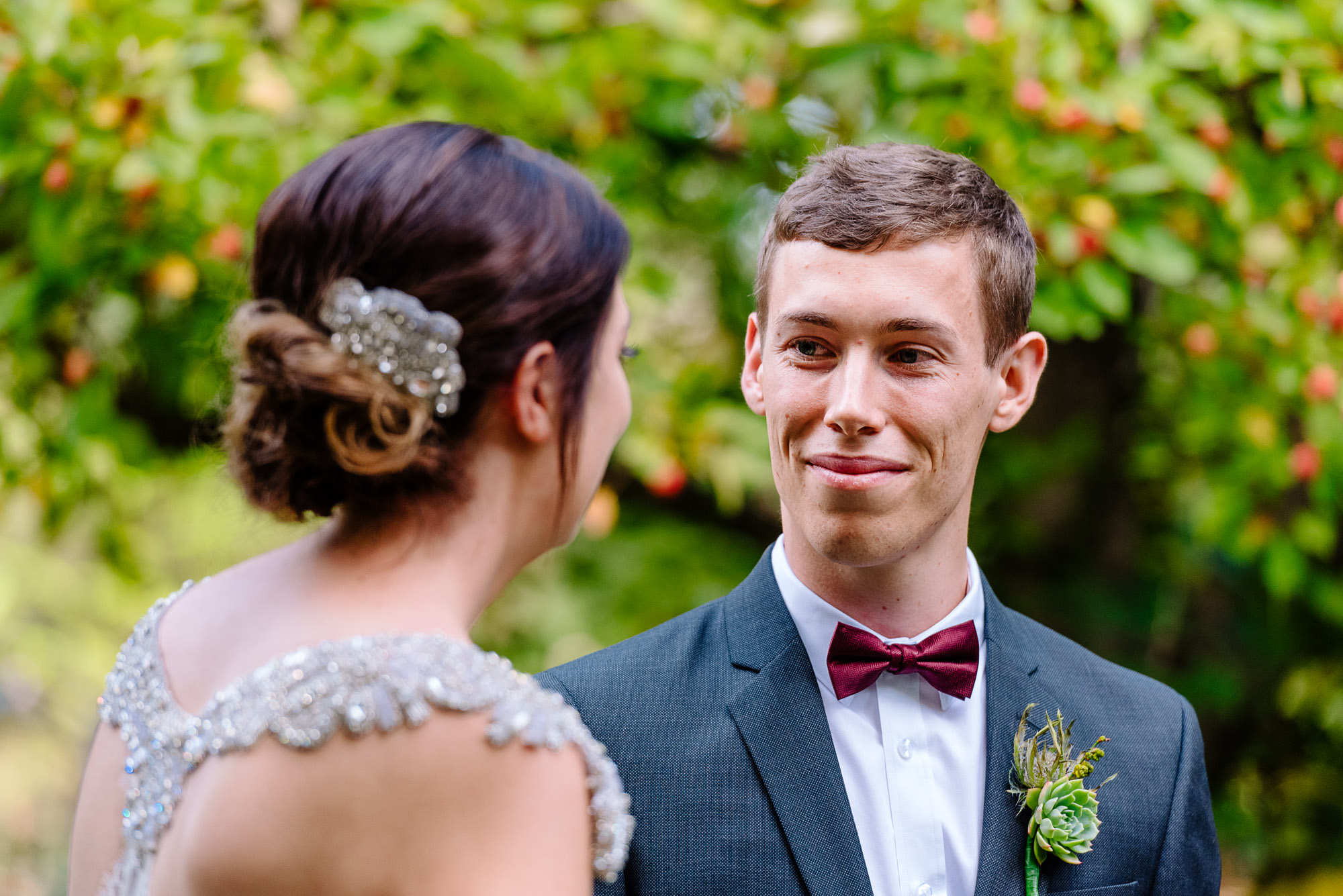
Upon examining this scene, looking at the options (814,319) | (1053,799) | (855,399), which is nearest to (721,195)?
(814,319)

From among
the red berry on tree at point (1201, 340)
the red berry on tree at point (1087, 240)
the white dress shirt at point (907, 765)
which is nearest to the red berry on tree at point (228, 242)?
the white dress shirt at point (907, 765)

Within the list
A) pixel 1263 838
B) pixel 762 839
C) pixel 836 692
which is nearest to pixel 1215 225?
pixel 836 692

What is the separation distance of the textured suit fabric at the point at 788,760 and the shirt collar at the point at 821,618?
28 mm

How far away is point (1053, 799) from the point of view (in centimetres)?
212

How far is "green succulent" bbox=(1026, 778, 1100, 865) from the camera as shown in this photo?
2.11m

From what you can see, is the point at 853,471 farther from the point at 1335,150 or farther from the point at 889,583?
the point at 1335,150

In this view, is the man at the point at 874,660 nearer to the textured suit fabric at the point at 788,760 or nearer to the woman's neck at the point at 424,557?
the textured suit fabric at the point at 788,760

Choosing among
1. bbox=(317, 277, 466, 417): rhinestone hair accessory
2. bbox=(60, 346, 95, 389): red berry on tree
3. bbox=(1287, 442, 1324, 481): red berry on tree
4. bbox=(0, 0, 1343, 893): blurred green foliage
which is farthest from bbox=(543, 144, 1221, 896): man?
bbox=(60, 346, 95, 389): red berry on tree

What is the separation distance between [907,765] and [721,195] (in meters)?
2.82

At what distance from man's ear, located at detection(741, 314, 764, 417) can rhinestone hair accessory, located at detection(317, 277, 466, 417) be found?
1.07 m

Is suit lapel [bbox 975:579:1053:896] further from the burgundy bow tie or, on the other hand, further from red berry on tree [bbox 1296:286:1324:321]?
red berry on tree [bbox 1296:286:1324:321]

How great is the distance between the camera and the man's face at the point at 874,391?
2162mm

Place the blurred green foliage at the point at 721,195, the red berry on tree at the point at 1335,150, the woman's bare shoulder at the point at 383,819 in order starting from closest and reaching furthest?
the woman's bare shoulder at the point at 383,819, the blurred green foliage at the point at 721,195, the red berry on tree at the point at 1335,150

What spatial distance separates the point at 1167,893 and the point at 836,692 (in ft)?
2.56
